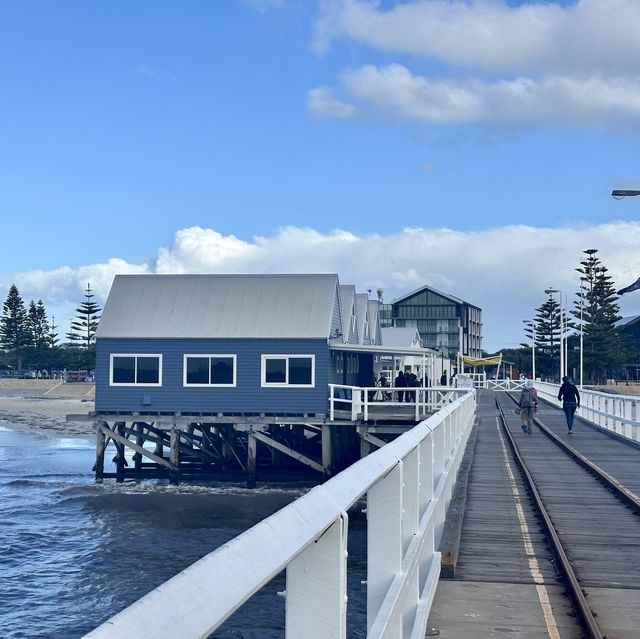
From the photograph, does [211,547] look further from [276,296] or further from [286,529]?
[286,529]

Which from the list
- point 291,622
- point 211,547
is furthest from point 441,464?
point 211,547

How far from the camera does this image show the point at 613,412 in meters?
28.2

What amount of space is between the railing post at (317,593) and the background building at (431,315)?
5058 inches

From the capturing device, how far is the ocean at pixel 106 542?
606 inches

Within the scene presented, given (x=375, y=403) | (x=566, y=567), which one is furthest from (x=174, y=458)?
(x=566, y=567)

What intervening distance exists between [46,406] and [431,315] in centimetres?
6788

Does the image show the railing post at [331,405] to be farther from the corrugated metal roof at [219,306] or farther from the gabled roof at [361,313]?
the gabled roof at [361,313]

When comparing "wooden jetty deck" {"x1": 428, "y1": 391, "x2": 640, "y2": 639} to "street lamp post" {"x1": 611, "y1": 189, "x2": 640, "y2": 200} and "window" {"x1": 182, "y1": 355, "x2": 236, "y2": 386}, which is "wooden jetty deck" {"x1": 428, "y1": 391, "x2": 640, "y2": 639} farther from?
"window" {"x1": 182, "y1": 355, "x2": 236, "y2": 386}

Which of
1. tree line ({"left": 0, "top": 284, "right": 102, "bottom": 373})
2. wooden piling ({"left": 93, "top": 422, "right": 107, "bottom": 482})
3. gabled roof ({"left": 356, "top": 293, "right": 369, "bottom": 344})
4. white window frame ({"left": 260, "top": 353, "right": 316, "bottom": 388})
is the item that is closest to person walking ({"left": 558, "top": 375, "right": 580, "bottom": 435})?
white window frame ({"left": 260, "top": 353, "right": 316, "bottom": 388})

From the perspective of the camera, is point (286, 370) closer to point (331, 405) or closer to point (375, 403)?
point (331, 405)

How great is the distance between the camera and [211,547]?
2136 cm

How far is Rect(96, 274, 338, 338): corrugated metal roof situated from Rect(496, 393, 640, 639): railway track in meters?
13.3

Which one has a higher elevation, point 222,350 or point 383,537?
point 222,350

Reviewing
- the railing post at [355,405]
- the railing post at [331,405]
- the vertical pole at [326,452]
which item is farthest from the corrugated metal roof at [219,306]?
the vertical pole at [326,452]
